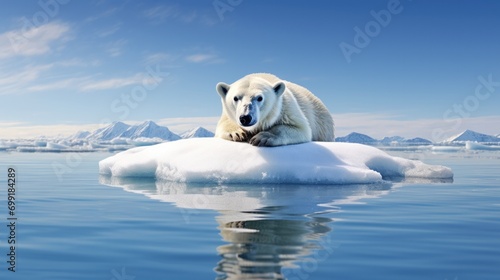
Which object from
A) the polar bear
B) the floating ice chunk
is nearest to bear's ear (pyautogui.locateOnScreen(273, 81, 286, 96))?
the polar bear

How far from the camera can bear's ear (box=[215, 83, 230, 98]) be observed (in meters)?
9.94

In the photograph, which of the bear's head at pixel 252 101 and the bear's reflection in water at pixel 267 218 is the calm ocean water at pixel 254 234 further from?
the bear's head at pixel 252 101

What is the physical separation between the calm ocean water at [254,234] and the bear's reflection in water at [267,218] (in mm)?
13

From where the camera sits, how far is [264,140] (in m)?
9.48

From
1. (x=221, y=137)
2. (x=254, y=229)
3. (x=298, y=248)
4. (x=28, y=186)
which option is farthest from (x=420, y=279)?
(x=28, y=186)

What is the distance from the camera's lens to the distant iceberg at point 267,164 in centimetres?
908

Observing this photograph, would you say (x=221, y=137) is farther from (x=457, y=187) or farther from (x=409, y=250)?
(x=409, y=250)

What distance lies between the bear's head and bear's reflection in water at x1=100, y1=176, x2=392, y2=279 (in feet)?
3.94

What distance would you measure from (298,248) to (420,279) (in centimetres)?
99

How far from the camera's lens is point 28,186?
966 cm

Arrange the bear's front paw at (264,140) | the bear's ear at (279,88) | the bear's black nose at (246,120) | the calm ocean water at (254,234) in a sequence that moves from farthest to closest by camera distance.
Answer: the bear's ear at (279,88) → the bear's front paw at (264,140) → the bear's black nose at (246,120) → the calm ocean water at (254,234)

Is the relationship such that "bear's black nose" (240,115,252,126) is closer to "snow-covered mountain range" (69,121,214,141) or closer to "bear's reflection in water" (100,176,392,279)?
"bear's reflection in water" (100,176,392,279)

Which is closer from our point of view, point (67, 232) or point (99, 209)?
point (67, 232)

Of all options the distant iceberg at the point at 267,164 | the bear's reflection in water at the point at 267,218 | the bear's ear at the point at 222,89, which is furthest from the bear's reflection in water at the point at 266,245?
the bear's ear at the point at 222,89
